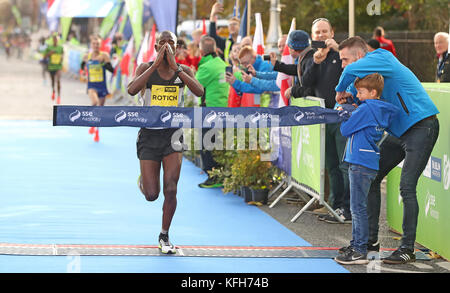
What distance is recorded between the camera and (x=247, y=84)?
11.3 metres

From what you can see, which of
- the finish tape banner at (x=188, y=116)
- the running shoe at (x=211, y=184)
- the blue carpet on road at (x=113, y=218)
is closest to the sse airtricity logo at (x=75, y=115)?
the finish tape banner at (x=188, y=116)

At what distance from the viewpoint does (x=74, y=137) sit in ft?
61.2

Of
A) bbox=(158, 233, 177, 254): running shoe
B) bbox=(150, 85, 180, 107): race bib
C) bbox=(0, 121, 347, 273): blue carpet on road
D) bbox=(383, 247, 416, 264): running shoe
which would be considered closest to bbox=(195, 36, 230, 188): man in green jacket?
bbox=(0, 121, 347, 273): blue carpet on road

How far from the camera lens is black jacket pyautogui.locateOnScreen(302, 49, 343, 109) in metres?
9.56

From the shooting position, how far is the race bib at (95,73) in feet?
56.0

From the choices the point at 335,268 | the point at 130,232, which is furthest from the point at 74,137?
the point at 335,268

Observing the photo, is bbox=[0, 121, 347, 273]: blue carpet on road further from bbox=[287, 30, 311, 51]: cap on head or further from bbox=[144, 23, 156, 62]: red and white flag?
bbox=[144, 23, 156, 62]: red and white flag

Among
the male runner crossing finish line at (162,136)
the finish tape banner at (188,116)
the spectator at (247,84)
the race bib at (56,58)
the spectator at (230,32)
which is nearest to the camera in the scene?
the finish tape banner at (188,116)

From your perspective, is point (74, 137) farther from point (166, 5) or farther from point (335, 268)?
point (335, 268)

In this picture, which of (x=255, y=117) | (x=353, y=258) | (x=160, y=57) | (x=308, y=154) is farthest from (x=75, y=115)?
(x=308, y=154)

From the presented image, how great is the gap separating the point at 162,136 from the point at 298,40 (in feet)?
9.25

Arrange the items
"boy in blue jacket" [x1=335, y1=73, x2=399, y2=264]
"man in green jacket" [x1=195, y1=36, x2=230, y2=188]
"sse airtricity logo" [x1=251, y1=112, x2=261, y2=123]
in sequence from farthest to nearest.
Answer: "man in green jacket" [x1=195, y1=36, x2=230, y2=188] < "sse airtricity logo" [x1=251, y1=112, x2=261, y2=123] < "boy in blue jacket" [x1=335, y1=73, x2=399, y2=264]

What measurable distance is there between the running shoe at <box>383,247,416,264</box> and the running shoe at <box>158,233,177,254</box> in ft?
6.46

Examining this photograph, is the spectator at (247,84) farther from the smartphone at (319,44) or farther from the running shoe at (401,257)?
the running shoe at (401,257)
